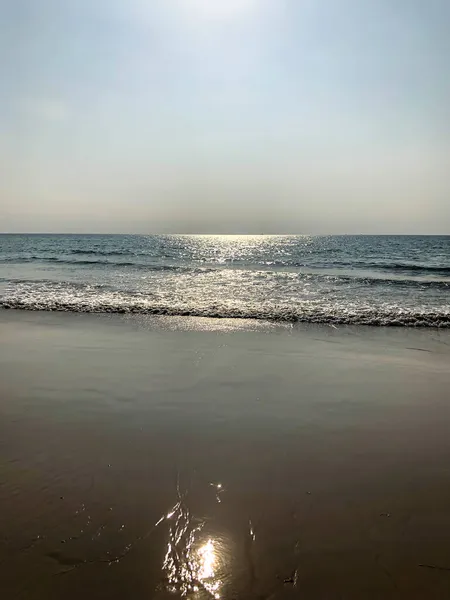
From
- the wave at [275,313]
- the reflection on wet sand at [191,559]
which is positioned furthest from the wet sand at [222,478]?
the wave at [275,313]

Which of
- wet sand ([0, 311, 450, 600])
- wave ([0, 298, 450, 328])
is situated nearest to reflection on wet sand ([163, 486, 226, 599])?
wet sand ([0, 311, 450, 600])

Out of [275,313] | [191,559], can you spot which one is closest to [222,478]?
[191,559]

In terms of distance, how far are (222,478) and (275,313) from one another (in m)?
8.65

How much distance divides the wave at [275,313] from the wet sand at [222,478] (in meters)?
4.01

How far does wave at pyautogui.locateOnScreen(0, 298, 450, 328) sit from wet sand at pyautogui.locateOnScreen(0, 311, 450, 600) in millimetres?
4014

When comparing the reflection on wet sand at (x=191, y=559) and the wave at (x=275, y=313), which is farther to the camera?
the wave at (x=275, y=313)

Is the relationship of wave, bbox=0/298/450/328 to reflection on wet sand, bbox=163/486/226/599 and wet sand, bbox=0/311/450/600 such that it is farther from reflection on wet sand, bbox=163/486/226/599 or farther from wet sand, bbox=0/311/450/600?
reflection on wet sand, bbox=163/486/226/599

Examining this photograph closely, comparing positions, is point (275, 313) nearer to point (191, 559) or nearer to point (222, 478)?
point (222, 478)

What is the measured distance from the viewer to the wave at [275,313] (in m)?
11.4

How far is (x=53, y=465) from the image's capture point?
397cm

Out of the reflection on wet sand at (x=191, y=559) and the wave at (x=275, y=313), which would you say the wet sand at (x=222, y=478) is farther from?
the wave at (x=275, y=313)

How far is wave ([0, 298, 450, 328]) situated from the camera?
1139 centimetres

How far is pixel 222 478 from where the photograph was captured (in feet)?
12.5

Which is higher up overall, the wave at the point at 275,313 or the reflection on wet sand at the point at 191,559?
the wave at the point at 275,313
